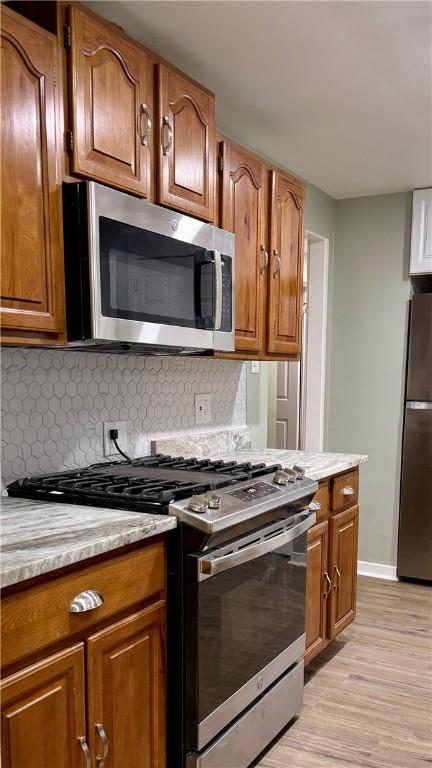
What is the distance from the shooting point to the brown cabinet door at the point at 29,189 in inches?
56.2

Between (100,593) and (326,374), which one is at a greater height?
(326,374)

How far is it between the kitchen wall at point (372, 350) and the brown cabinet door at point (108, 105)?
2.37 metres

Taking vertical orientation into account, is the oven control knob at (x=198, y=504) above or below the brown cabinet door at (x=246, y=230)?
below

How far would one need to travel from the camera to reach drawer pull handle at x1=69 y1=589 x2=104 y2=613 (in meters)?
1.26

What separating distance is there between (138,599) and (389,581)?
278 cm

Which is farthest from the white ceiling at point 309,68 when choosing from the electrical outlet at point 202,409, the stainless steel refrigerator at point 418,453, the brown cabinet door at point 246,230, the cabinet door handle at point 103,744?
the cabinet door handle at point 103,744

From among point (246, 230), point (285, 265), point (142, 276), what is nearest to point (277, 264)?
point (285, 265)

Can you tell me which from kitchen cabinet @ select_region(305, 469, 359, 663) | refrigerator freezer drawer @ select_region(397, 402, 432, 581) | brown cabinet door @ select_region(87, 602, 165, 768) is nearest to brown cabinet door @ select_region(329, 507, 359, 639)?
kitchen cabinet @ select_region(305, 469, 359, 663)

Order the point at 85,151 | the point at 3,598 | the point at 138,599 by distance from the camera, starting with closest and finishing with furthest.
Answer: the point at 3,598 < the point at 138,599 < the point at 85,151

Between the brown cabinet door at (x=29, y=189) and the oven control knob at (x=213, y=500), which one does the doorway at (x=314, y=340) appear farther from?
the brown cabinet door at (x=29, y=189)

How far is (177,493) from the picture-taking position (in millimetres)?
1648

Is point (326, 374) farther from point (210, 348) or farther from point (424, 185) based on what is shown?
point (210, 348)

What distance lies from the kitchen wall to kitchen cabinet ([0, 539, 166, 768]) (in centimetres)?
261

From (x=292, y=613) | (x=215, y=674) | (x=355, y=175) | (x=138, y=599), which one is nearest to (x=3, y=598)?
(x=138, y=599)
